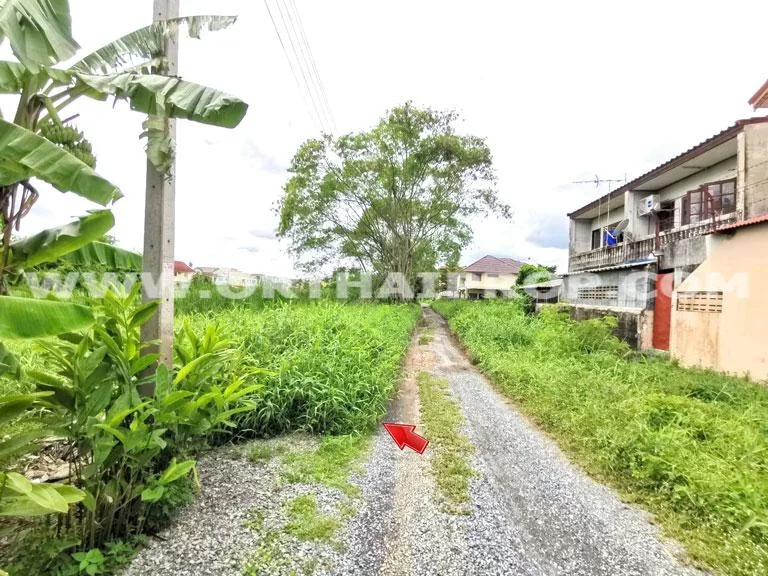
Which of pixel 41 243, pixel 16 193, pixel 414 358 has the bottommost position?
pixel 414 358

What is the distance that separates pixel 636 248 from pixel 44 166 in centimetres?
1363

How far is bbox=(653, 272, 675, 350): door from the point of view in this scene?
7.99 m

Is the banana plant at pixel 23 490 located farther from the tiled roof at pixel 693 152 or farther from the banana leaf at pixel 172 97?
the tiled roof at pixel 693 152

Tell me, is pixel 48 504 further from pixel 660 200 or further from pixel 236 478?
pixel 660 200

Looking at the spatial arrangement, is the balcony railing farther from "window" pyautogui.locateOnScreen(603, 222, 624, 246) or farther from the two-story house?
"window" pyautogui.locateOnScreen(603, 222, 624, 246)

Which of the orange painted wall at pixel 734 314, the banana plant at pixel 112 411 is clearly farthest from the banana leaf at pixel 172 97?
the orange painted wall at pixel 734 314

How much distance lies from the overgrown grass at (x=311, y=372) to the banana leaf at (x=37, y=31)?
2.61 metres

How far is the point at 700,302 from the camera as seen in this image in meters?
6.82

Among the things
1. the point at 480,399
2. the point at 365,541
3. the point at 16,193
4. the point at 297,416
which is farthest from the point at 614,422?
the point at 16,193

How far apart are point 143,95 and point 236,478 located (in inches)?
110

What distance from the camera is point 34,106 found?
2395mm

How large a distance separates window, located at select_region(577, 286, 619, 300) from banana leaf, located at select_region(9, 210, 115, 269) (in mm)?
11571

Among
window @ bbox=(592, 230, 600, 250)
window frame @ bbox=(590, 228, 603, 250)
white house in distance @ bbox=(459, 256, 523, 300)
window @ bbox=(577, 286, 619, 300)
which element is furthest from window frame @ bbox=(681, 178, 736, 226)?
white house in distance @ bbox=(459, 256, 523, 300)

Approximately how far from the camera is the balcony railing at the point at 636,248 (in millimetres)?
9234
